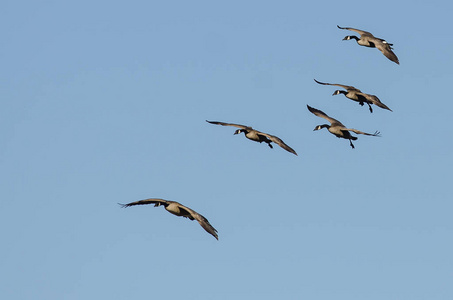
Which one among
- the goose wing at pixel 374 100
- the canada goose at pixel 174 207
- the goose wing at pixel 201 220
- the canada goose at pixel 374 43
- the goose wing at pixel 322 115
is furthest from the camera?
the goose wing at pixel 322 115

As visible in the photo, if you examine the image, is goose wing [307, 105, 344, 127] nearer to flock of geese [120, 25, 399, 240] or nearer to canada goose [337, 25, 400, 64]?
flock of geese [120, 25, 399, 240]

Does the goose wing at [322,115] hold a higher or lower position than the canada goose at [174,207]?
higher

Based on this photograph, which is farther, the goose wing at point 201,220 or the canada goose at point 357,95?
the canada goose at point 357,95

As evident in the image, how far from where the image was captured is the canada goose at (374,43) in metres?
57.8

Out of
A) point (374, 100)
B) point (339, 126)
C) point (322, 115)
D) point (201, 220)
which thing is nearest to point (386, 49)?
point (374, 100)

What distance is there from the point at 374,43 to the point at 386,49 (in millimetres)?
1554

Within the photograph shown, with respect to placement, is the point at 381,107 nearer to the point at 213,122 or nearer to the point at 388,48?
the point at 388,48

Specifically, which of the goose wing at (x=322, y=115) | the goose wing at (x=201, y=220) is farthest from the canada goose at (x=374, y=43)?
the goose wing at (x=201, y=220)

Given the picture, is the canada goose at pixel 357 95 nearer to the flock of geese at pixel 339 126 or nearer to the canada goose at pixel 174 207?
the flock of geese at pixel 339 126

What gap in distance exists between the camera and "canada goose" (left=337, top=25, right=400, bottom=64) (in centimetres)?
5781

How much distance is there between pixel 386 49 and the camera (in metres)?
58.3

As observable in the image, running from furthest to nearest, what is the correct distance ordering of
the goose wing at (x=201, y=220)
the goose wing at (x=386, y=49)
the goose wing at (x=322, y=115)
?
the goose wing at (x=322, y=115) < the goose wing at (x=386, y=49) < the goose wing at (x=201, y=220)

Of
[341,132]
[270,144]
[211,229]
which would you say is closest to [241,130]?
[270,144]

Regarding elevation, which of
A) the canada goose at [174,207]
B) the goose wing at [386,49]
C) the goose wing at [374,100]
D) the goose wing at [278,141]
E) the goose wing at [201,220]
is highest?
the goose wing at [386,49]
